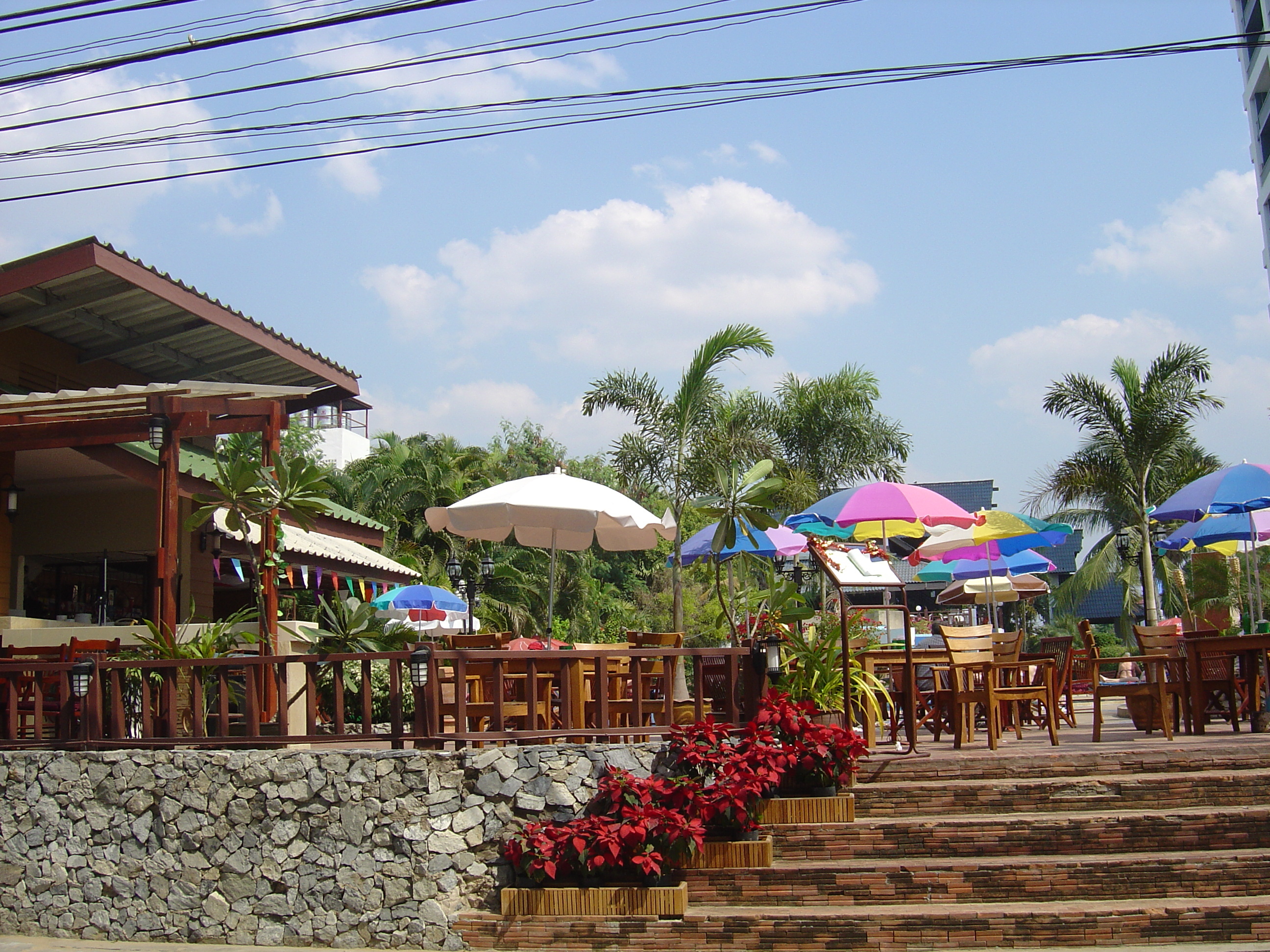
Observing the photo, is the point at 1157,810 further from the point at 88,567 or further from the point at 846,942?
the point at 88,567

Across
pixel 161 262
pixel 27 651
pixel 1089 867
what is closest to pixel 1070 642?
pixel 1089 867

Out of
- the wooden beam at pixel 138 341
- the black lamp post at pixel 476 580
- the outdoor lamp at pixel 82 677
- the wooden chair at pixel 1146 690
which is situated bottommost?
the wooden chair at pixel 1146 690

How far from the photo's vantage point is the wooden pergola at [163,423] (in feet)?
33.2

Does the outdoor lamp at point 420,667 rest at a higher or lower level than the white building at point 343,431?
lower

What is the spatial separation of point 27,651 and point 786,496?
1334cm

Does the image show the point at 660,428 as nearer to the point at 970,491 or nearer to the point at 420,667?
the point at 420,667

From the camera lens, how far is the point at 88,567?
1587 centimetres

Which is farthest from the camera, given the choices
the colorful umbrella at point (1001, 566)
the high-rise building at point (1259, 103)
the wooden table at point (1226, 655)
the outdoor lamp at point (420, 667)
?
the high-rise building at point (1259, 103)

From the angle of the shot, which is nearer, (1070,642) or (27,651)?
(27,651)

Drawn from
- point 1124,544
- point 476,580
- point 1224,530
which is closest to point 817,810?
point 1224,530

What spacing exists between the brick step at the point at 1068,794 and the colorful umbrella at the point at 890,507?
312 cm

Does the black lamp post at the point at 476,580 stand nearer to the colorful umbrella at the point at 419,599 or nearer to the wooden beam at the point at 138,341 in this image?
the colorful umbrella at the point at 419,599

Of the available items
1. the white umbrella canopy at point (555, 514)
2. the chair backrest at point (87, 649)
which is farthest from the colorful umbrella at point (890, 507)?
the chair backrest at point (87, 649)

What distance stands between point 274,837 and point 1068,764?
566 centimetres
